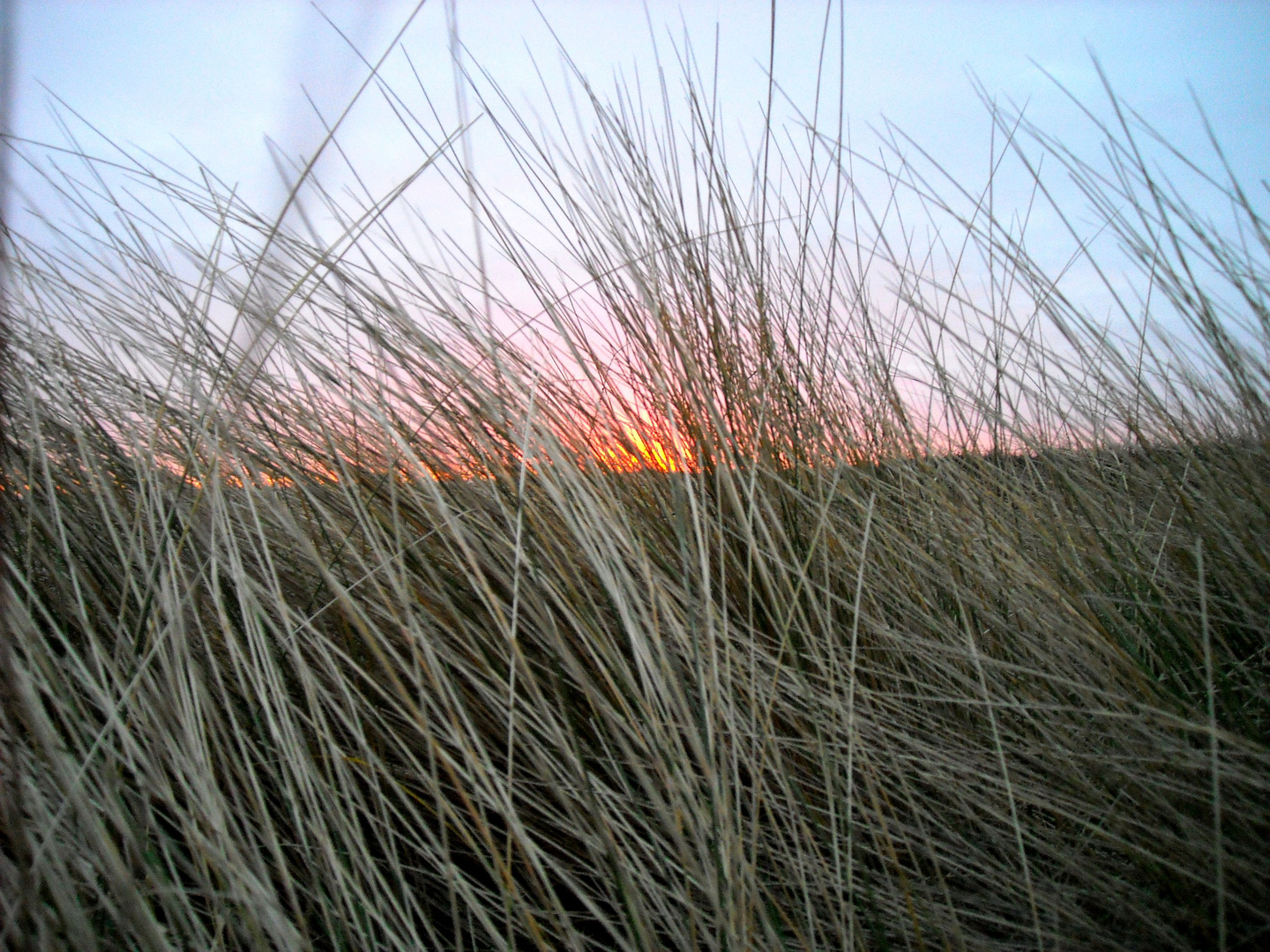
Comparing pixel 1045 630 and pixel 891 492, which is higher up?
pixel 891 492

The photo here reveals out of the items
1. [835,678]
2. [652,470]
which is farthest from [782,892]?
[652,470]

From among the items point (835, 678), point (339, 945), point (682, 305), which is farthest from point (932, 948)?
point (682, 305)

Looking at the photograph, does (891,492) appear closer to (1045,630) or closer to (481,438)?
(1045,630)

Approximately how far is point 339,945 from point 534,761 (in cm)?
20

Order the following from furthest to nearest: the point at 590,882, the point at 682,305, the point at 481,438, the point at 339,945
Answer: the point at 682,305 → the point at 481,438 → the point at 590,882 → the point at 339,945

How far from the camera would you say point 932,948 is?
596 mm

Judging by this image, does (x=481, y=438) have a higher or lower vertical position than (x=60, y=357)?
lower

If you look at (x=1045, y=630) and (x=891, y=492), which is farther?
(x=891, y=492)

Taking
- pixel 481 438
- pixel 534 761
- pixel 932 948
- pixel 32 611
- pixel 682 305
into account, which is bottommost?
pixel 932 948

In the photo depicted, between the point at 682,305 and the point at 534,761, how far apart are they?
0.63 meters

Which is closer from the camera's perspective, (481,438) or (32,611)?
(32,611)

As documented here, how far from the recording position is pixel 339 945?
0.56 metres

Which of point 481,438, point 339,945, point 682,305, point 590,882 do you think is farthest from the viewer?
point 682,305

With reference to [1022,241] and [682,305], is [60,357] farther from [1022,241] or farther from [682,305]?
[1022,241]
